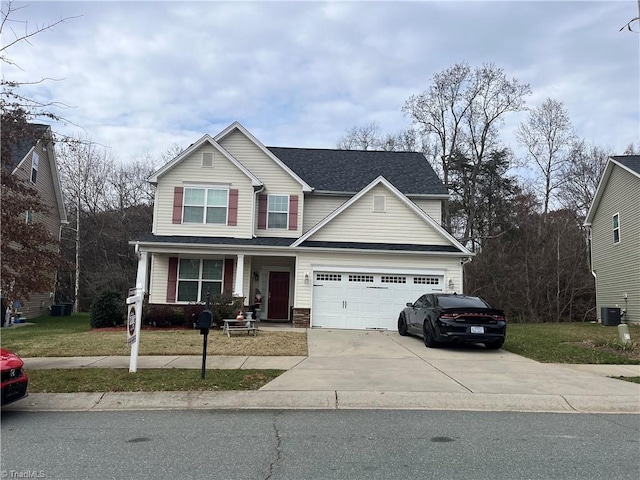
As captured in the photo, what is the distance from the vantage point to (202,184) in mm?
20797

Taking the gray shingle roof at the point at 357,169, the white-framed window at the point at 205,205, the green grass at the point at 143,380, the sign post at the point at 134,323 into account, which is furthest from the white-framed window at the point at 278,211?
the sign post at the point at 134,323

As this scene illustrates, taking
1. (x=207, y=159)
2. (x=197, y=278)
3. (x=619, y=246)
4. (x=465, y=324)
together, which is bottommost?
(x=465, y=324)

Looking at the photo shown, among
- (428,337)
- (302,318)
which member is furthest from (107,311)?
(428,337)

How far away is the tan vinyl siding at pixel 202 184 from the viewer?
67.3ft

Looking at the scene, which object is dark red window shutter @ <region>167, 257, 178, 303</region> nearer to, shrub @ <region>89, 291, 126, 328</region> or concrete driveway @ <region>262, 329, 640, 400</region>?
shrub @ <region>89, 291, 126, 328</region>

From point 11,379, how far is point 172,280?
1391cm

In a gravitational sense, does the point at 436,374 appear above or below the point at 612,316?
below

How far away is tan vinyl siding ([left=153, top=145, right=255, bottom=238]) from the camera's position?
20.5 meters

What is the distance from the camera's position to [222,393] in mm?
7828

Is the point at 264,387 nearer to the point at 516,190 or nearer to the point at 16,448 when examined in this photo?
the point at 16,448

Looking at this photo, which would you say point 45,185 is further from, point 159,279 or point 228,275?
point 228,275

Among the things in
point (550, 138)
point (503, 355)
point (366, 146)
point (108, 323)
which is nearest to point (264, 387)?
point (503, 355)

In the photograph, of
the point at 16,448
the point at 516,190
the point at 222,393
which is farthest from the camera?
the point at 516,190

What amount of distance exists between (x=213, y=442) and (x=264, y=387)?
2657mm
